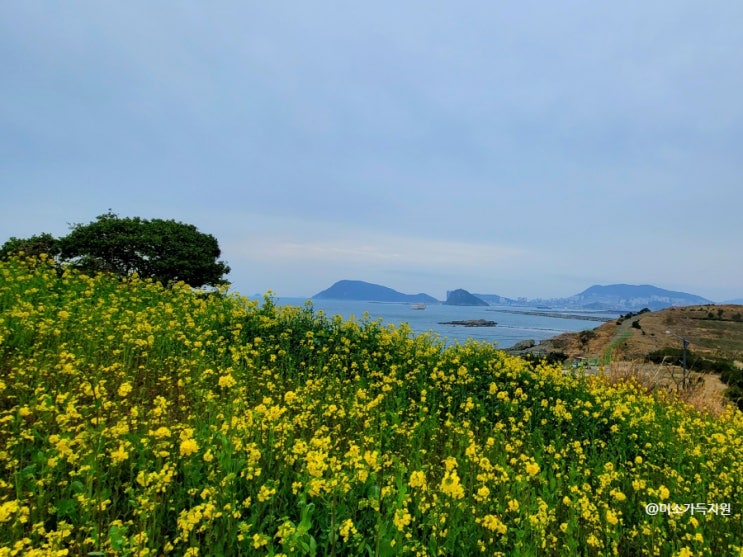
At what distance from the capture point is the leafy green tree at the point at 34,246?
1816 centimetres

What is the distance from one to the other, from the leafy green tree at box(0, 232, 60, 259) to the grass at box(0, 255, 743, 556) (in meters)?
10.4

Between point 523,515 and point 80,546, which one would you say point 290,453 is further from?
point 523,515

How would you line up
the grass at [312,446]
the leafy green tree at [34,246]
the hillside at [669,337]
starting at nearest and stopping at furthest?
1. the grass at [312,446]
2. the leafy green tree at [34,246]
3. the hillside at [669,337]

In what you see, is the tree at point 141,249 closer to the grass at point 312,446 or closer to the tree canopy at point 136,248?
the tree canopy at point 136,248

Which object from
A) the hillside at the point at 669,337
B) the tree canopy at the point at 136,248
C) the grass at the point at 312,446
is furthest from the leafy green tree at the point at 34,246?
the hillside at the point at 669,337

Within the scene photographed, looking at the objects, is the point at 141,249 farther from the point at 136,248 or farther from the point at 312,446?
the point at 312,446

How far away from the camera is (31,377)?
520 centimetres

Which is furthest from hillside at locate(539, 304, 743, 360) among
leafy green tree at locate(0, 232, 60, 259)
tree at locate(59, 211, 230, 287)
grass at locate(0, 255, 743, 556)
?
leafy green tree at locate(0, 232, 60, 259)

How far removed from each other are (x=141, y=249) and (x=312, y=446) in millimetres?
21416

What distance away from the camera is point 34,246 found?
1928 centimetres

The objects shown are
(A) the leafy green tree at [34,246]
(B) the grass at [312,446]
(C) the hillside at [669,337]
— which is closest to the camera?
(B) the grass at [312,446]

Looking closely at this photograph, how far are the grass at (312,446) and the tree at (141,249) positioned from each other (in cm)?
1095

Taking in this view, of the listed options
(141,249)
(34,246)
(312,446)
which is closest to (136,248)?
(141,249)

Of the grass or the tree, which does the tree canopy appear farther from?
the grass
